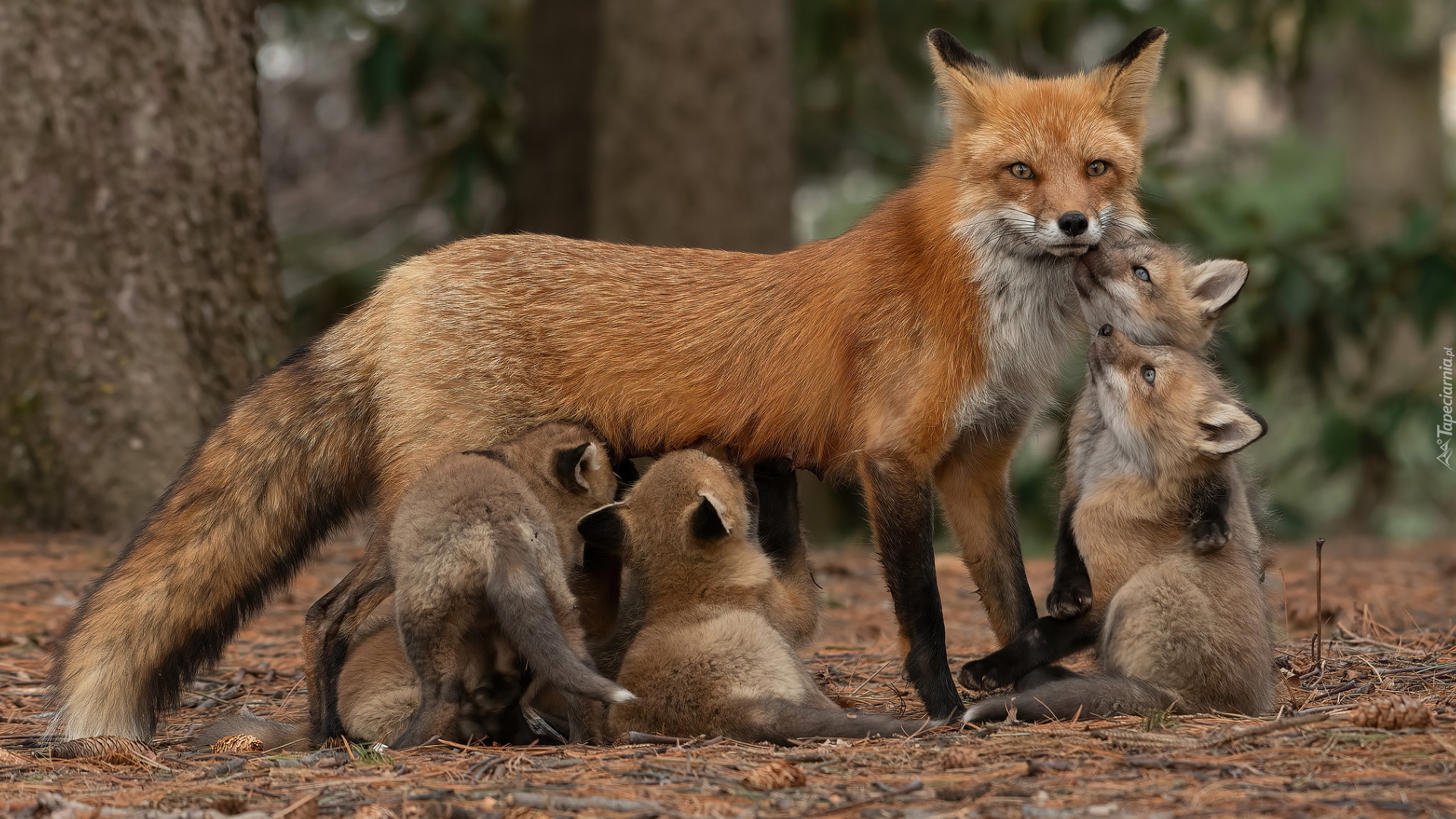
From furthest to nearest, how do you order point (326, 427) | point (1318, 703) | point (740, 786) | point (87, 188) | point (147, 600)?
point (87, 188), point (326, 427), point (147, 600), point (1318, 703), point (740, 786)

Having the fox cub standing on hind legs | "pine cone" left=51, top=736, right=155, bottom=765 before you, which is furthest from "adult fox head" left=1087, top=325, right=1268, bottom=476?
"pine cone" left=51, top=736, right=155, bottom=765

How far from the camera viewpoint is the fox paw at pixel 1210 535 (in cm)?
447

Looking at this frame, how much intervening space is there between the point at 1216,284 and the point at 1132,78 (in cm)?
93

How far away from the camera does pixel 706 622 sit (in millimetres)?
4531

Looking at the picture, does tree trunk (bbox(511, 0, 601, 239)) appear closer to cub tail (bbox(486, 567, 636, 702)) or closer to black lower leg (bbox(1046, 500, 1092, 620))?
black lower leg (bbox(1046, 500, 1092, 620))

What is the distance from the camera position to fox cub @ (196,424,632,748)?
13.5ft

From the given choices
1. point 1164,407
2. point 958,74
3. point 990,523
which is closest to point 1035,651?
point 990,523

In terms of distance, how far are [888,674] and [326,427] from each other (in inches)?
103

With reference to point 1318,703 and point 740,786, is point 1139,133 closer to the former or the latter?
point 1318,703

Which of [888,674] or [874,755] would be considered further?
[888,674]

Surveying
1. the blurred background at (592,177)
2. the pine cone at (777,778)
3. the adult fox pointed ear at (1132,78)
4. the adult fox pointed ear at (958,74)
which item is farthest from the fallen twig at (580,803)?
the adult fox pointed ear at (1132,78)

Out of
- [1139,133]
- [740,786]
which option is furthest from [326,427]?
[1139,133]

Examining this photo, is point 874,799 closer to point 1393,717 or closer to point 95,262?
point 1393,717

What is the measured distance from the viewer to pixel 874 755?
386 cm
